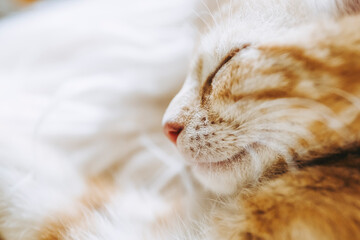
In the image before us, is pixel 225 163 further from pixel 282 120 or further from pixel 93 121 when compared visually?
pixel 93 121

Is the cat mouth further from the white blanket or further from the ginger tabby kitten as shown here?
the white blanket

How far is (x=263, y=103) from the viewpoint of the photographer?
1.55ft

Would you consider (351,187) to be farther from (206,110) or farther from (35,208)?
(35,208)

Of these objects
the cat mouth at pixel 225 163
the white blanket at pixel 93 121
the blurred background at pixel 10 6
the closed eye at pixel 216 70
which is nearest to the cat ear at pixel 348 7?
the closed eye at pixel 216 70

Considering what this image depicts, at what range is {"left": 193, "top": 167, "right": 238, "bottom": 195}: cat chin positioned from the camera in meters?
0.56

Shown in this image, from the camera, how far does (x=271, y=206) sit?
48 cm

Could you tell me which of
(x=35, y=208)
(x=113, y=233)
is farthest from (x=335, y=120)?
(x=35, y=208)

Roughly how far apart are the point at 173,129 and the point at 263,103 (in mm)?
174

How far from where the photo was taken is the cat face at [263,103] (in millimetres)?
429

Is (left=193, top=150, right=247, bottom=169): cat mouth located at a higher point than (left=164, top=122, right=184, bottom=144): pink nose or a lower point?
lower

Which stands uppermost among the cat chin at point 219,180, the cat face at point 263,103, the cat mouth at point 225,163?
the cat face at point 263,103

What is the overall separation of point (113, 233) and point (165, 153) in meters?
0.26

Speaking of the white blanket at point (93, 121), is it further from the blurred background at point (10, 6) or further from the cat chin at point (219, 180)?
the blurred background at point (10, 6)

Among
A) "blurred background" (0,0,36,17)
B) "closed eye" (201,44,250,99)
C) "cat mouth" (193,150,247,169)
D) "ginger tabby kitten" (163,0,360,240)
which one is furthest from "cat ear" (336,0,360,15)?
"blurred background" (0,0,36,17)
